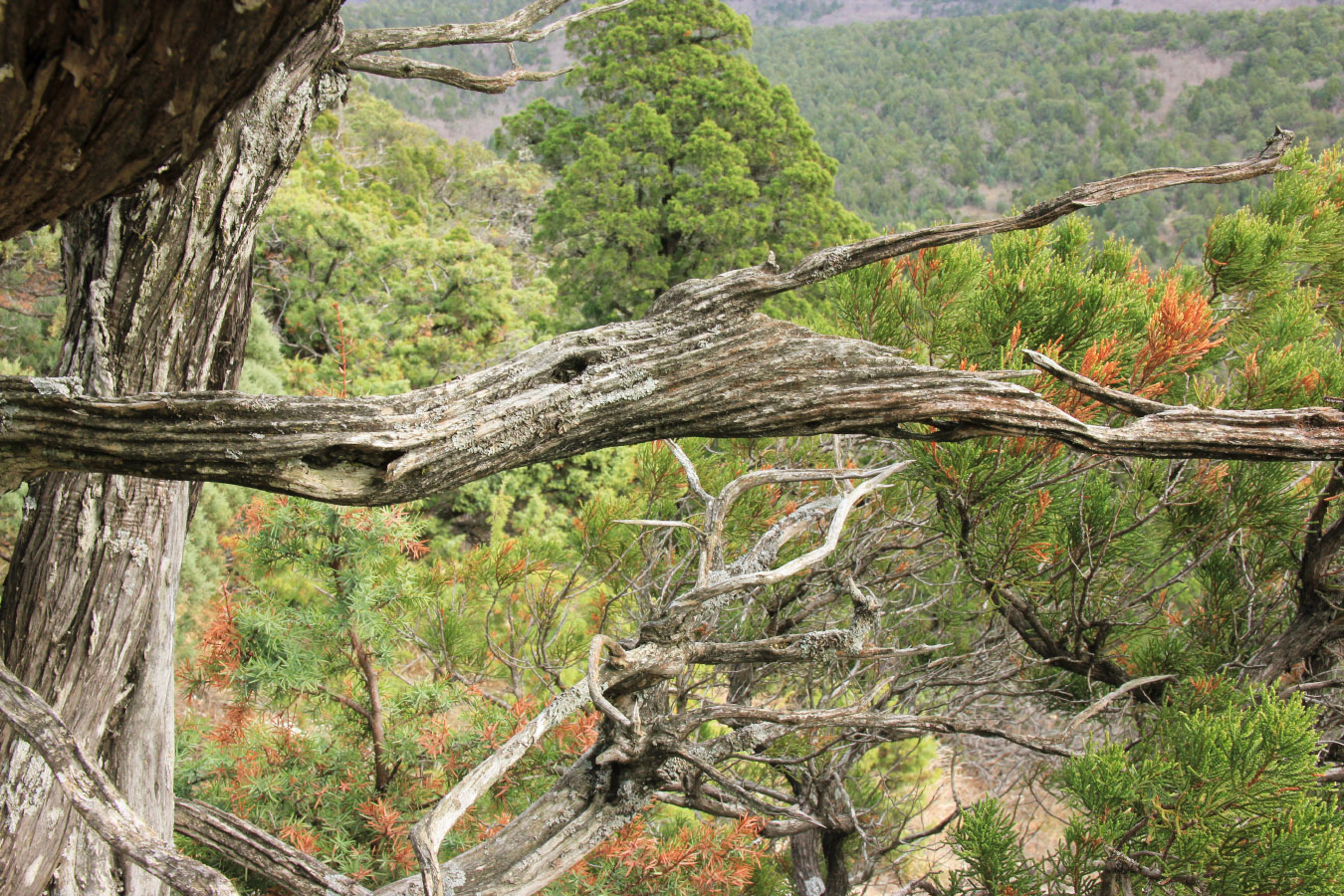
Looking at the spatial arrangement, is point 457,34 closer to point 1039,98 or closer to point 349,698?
point 349,698

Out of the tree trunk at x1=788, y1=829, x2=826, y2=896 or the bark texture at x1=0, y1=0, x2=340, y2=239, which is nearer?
the bark texture at x1=0, y1=0, x2=340, y2=239

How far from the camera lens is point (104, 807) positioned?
1.01 m

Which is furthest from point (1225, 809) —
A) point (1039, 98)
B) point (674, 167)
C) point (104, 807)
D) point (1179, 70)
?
point (1179, 70)

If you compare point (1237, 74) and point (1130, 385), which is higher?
point (1237, 74)

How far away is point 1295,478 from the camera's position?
1983 millimetres

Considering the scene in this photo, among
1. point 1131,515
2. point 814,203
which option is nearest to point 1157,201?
point 814,203

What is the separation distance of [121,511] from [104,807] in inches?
34.3

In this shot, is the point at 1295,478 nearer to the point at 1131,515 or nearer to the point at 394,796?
the point at 1131,515

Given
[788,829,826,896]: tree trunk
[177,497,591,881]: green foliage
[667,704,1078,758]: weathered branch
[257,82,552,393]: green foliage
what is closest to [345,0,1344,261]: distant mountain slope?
[257,82,552,393]: green foliage

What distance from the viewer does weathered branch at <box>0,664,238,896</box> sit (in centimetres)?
97

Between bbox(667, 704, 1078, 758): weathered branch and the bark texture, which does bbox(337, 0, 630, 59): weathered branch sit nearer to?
the bark texture

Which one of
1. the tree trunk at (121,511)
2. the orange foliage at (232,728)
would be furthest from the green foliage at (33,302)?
the tree trunk at (121,511)

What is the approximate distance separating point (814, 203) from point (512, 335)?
3699mm

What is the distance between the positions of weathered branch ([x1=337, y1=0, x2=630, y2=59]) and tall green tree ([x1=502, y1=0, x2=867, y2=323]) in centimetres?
611
